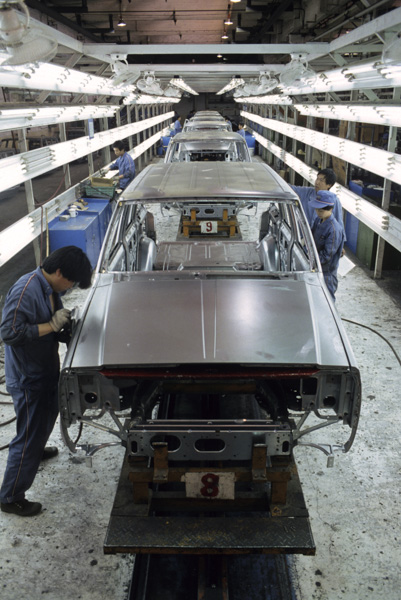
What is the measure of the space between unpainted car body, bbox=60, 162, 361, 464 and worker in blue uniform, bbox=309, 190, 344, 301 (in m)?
0.86

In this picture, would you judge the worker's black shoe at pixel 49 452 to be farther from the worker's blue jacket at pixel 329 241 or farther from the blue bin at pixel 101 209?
the blue bin at pixel 101 209

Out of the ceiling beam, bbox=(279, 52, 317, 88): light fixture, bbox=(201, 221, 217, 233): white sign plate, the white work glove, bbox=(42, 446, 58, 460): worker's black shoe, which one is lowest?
bbox=(42, 446, 58, 460): worker's black shoe

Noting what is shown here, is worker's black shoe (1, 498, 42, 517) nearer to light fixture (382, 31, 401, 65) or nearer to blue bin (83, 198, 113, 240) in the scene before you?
light fixture (382, 31, 401, 65)

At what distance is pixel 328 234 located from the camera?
4.50 meters

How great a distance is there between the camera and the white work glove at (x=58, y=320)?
2.62 m

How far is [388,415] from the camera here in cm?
377

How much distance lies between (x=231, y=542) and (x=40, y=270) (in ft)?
5.66

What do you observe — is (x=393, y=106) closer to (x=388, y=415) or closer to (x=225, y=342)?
(x=388, y=415)

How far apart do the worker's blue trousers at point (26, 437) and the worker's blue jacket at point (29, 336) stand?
7 centimetres

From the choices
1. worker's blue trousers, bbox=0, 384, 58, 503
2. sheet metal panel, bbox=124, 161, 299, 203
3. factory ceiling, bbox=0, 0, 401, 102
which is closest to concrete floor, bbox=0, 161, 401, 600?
worker's blue trousers, bbox=0, 384, 58, 503

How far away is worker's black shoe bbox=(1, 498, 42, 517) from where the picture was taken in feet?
9.29

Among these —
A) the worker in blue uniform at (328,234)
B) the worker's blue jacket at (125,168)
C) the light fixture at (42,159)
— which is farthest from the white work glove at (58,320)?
the worker's blue jacket at (125,168)

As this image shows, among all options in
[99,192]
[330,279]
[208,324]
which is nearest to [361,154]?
[330,279]

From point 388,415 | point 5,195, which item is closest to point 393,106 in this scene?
point 388,415
